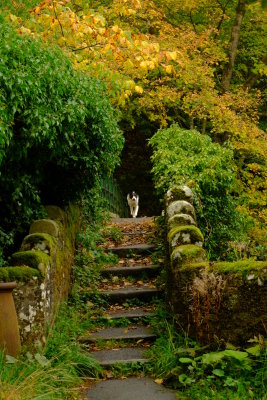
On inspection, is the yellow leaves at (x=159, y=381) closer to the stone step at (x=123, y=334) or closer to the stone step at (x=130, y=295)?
the stone step at (x=123, y=334)

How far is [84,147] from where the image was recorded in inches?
331

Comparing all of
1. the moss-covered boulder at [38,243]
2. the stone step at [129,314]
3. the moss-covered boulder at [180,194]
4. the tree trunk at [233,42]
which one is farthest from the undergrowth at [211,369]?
the tree trunk at [233,42]

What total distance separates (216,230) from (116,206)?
11.1 m

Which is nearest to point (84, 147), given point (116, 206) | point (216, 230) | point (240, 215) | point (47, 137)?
point (47, 137)

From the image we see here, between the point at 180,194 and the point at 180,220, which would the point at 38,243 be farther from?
the point at 180,194

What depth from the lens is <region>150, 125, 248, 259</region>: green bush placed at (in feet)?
31.9

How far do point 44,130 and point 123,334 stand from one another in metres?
2.87

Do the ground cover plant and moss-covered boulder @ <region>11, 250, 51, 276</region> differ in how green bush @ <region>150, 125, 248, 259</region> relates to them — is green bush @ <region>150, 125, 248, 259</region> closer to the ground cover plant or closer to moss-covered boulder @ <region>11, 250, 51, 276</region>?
the ground cover plant

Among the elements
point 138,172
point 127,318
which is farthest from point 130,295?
point 138,172

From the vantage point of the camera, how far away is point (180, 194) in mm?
9141

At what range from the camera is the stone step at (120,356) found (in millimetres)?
6218

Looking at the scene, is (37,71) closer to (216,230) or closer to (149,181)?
(216,230)

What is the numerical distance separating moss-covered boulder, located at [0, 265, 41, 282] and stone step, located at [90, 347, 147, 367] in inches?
53.6

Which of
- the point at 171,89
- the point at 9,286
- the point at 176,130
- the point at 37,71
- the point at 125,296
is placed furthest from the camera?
the point at 171,89
